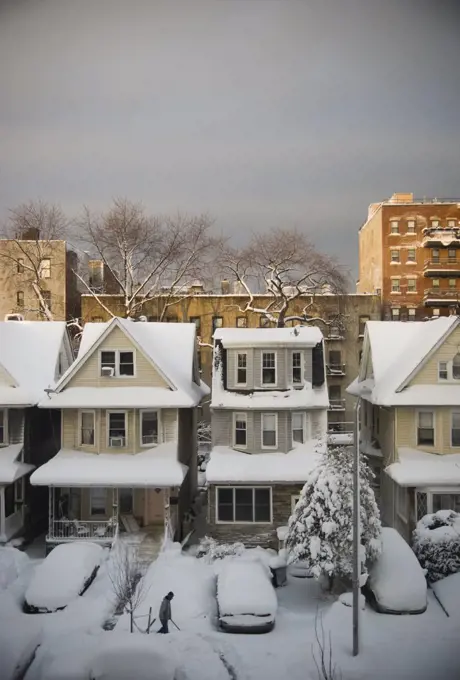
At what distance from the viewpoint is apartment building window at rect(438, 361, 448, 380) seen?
10789 millimetres

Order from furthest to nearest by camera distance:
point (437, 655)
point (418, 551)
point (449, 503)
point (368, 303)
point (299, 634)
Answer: point (368, 303)
point (449, 503)
point (418, 551)
point (299, 634)
point (437, 655)

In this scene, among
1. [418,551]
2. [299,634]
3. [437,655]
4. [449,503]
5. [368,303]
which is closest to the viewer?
[437,655]

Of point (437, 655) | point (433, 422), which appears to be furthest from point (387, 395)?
point (437, 655)

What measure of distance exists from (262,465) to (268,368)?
2.00 metres

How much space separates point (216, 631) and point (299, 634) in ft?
3.56

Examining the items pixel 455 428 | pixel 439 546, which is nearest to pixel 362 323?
pixel 455 428

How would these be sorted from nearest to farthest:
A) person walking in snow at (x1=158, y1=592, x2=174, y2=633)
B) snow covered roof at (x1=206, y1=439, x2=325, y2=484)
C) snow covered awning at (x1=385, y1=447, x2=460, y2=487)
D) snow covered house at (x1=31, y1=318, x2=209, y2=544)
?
person walking in snow at (x1=158, y1=592, x2=174, y2=633), snow covered awning at (x1=385, y1=447, x2=460, y2=487), snow covered roof at (x1=206, y1=439, x2=325, y2=484), snow covered house at (x1=31, y1=318, x2=209, y2=544)

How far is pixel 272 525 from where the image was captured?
34.8 feet

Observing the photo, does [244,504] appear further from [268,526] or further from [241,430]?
[241,430]

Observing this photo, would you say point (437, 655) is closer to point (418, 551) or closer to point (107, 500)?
point (418, 551)

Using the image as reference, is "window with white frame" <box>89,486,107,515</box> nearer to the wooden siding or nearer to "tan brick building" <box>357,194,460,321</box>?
the wooden siding

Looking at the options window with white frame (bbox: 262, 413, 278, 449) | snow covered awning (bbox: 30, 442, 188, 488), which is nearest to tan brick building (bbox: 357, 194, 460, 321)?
window with white frame (bbox: 262, 413, 278, 449)

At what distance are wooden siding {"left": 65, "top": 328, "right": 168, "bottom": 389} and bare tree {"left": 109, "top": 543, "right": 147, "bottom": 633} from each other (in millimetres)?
3145

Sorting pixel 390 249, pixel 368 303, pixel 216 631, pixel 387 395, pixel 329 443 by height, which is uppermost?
pixel 390 249
